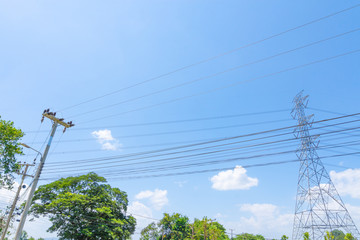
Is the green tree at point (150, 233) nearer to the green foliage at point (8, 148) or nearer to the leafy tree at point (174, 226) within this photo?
the leafy tree at point (174, 226)

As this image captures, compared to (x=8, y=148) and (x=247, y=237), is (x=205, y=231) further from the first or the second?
(x=247, y=237)

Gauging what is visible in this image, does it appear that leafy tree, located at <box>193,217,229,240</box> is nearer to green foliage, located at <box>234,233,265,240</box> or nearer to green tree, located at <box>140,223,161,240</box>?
green tree, located at <box>140,223,161,240</box>

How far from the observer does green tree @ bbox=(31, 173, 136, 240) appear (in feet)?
84.6

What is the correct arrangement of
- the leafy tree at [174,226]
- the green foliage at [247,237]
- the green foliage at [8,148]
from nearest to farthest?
the green foliage at [8,148], the leafy tree at [174,226], the green foliage at [247,237]

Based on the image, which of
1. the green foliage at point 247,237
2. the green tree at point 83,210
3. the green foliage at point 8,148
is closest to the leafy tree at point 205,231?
the green tree at point 83,210

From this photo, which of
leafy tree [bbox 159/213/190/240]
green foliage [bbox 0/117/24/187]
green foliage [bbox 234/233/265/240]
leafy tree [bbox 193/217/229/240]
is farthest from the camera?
green foliage [bbox 234/233/265/240]

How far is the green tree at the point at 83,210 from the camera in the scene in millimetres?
25797

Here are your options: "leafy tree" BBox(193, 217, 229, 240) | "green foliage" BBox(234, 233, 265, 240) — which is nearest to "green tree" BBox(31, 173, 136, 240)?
"leafy tree" BBox(193, 217, 229, 240)

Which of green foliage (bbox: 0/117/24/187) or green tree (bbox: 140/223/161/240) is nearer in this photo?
green foliage (bbox: 0/117/24/187)

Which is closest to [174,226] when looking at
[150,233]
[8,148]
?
[150,233]

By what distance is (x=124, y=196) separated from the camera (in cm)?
3103

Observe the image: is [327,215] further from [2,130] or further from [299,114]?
[2,130]

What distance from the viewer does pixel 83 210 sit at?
2697 cm

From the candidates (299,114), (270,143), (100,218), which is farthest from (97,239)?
(299,114)
